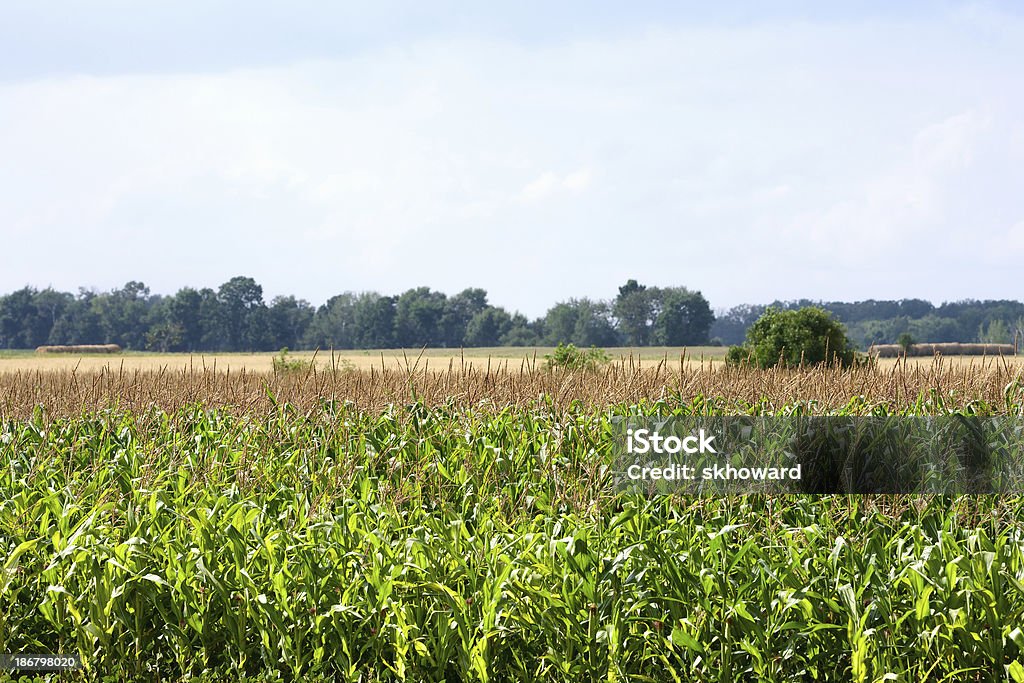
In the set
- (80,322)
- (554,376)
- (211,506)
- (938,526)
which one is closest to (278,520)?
(211,506)

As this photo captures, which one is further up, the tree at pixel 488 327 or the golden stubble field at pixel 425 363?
the tree at pixel 488 327

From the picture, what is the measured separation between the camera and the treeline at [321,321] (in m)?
69.4

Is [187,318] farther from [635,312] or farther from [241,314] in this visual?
[635,312]

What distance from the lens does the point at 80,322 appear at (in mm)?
73750

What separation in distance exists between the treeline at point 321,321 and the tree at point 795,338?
5164cm

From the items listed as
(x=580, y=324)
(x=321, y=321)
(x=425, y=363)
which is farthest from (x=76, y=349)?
(x=425, y=363)

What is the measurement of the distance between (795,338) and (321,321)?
64229 mm

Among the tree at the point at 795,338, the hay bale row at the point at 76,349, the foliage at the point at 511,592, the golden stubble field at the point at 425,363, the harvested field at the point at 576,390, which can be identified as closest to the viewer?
the foliage at the point at 511,592

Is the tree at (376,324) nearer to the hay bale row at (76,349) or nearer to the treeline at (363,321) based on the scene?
the treeline at (363,321)

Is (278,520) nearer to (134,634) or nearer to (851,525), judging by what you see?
(134,634)

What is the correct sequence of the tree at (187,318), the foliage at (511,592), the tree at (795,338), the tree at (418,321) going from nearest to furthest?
the foliage at (511,592) → the tree at (795,338) → the tree at (418,321) → the tree at (187,318)

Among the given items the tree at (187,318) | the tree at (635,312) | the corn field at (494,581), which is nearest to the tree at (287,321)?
the tree at (187,318)

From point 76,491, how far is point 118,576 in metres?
1.54

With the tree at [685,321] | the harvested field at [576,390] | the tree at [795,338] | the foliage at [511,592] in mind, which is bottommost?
the foliage at [511,592]
